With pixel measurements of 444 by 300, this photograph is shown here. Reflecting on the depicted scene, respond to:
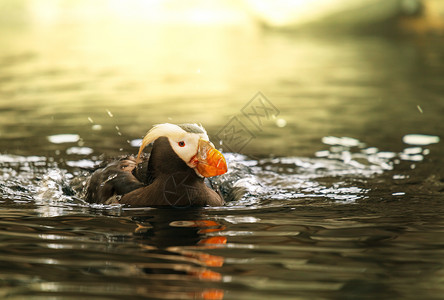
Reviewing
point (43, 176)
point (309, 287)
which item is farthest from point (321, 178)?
point (309, 287)

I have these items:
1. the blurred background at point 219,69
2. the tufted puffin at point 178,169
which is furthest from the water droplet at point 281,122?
the tufted puffin at point 178,169

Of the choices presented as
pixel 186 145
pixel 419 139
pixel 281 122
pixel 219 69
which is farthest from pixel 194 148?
pixel 219 69

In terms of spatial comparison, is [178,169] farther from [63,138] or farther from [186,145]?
[63,138]

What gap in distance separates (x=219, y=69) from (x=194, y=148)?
1148 centimetres

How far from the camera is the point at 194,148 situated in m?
5.94

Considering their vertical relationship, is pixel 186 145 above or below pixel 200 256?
above

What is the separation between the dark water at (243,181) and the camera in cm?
425

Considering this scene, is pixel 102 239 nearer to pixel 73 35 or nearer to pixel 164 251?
pixel 164 251

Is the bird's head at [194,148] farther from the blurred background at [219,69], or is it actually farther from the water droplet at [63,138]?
the water droplet at [63,138]

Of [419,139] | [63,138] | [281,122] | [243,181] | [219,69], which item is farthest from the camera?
[219,69]

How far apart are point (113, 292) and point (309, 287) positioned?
1.07 meters

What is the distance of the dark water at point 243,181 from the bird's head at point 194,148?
38 centimetres

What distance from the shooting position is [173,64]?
1828cm

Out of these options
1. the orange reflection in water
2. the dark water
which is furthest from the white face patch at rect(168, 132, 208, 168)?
the orange reflection in water
